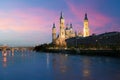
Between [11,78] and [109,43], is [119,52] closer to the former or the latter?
[109,43]

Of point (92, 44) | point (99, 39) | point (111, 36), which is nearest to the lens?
point (111, 36)

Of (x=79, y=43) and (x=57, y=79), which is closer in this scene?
(x=57, y=79)

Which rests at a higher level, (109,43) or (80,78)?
(109,43)

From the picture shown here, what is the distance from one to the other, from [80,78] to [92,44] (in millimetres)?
122141

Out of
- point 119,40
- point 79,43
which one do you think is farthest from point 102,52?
point 79,43

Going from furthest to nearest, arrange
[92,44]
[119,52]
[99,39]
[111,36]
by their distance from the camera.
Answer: [92,44] → [99,39] → [111,36] → [119,52]

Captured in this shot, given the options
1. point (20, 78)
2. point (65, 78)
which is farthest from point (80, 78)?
point (20, 78)

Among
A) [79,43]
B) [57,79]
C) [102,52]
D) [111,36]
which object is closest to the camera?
[57,79]

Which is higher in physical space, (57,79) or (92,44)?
(92,44)

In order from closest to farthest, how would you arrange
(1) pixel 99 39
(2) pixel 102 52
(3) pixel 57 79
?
(3) pixel 57 79 < (2) pixel 102 52 < (1) pixel 99 39

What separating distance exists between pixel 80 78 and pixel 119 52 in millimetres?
67846

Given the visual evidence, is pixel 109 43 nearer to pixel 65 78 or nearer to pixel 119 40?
pixel 119 40

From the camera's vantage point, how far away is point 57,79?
138 feet

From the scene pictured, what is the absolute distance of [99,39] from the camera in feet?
503
